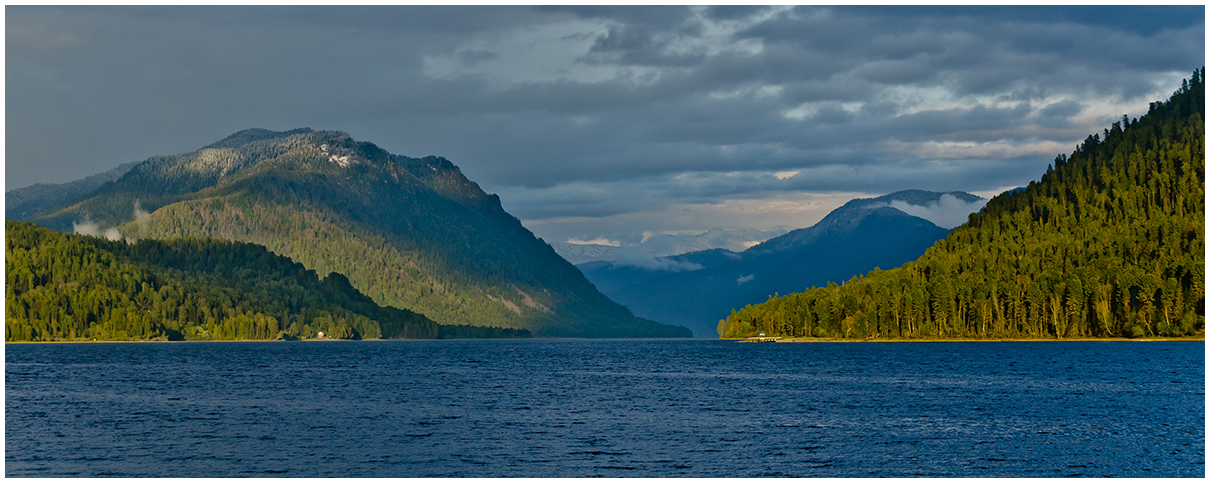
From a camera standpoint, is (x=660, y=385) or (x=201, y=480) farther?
(x=660, y=385)

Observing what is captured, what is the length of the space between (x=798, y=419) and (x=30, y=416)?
262ft

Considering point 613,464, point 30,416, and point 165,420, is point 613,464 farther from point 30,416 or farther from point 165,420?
point 30,416

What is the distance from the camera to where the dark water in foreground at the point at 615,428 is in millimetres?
76312

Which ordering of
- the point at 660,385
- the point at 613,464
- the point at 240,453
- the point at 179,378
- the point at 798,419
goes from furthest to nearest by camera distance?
the point at 179,378 < the point at 660,385 < the point at 798,419 < the point at 240,453 < the point at 613,464

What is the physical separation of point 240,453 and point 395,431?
57.3 ft

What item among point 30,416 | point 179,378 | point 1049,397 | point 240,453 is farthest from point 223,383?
point 1049,397

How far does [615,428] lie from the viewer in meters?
97.8

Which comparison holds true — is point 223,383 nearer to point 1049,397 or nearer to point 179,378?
point 179,378

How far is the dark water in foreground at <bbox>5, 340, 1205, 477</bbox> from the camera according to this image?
76312mm

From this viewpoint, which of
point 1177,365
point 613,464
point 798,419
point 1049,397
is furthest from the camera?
point 1177,365

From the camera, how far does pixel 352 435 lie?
94625 mm

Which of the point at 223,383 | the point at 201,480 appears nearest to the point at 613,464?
the point at 201,480

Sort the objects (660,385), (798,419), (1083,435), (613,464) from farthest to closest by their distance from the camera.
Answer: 1. (660,385)
2. (798,419)
3. (1083,435)
4. (613,464)

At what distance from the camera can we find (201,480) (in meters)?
70.4
